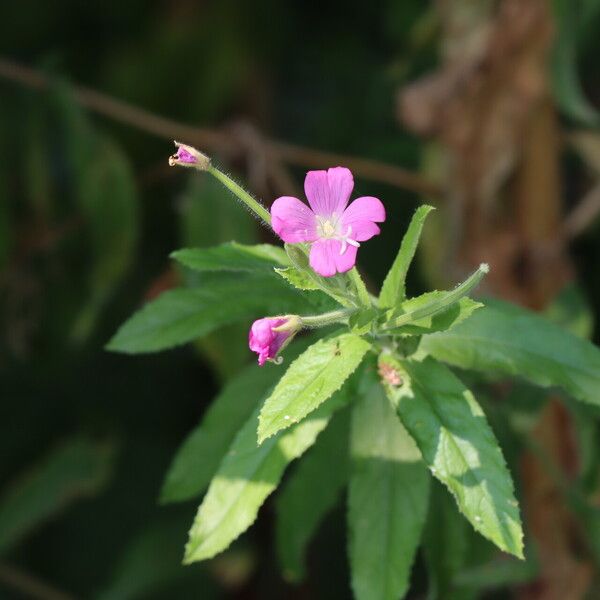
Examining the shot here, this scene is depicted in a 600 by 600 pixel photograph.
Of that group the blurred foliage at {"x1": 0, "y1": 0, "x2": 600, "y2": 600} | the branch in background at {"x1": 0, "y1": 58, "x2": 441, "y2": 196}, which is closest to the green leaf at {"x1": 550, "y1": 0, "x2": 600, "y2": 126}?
the blurred foliage at {"x1": 0, "y1": 0, "x2": 600, "y2": 600}

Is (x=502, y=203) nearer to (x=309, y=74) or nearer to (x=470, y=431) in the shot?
(x=470, y=431)

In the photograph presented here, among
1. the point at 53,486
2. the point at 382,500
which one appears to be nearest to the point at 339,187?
the point at 382,500

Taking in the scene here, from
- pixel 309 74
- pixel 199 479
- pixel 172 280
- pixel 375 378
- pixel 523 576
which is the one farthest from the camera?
pixel 309 74

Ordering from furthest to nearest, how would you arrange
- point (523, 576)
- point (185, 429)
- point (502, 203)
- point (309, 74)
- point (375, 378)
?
point (309, 74)
point (185, 429)
point (502, 203)
point (523, 576)
point (375, 378)

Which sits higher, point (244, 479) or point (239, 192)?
point (239, 192)

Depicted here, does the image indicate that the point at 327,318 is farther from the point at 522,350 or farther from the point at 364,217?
the point at 522,350

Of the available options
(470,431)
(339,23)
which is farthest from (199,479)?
(339,23)

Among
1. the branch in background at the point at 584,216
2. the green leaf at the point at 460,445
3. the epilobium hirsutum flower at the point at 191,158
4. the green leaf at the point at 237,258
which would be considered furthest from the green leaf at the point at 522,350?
the branch in background at the point at 584,216

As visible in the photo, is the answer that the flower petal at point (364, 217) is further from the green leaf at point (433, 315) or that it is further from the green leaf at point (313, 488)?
the green leaf at point (313, 488)
